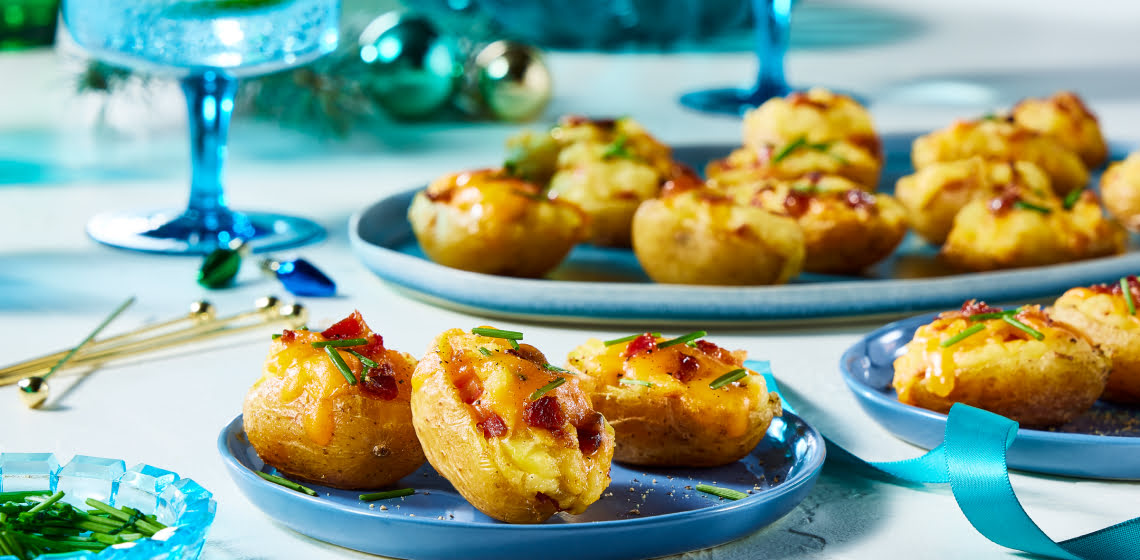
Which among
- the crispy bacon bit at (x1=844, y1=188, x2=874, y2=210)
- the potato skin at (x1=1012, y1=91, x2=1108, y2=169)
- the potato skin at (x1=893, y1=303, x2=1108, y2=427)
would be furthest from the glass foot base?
the potato skin at (x1=1012, y1=91, x2=1108, y2=169)

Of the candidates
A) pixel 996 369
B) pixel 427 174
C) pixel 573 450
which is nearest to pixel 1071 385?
pixel 996 369

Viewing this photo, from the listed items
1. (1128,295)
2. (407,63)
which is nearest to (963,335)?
(1128,295)

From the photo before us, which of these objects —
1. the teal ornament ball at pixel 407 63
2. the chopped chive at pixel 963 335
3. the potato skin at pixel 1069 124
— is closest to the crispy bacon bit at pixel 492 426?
the chopped chive at pixel 963 335

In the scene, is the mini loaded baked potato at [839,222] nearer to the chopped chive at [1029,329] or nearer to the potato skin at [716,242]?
the potato skin at [716,242]

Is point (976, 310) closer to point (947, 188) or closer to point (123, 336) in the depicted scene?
point (947, 188)

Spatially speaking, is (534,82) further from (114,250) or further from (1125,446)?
(1125,446)

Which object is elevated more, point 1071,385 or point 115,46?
point 115,46
